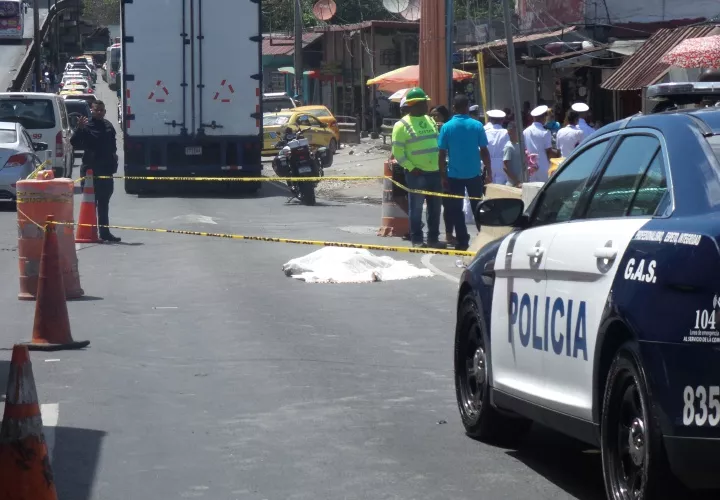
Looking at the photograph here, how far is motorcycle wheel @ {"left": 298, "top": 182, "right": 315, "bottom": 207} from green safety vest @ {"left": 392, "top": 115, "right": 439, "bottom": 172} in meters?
8.50

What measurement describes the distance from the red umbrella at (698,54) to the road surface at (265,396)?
3.77 meters

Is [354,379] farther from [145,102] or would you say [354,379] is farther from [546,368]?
[145,102]

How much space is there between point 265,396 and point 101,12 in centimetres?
13492

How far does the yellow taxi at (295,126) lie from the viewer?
37.9 metres

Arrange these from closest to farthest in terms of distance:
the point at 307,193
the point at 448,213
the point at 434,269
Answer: the point at 434,269
the point at 448,213
the point at 307,193

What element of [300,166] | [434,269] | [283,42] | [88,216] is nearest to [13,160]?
[300,166]

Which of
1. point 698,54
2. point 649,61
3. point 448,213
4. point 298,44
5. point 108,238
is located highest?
point 298,44

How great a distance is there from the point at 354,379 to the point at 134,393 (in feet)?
4.66

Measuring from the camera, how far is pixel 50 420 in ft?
23.9

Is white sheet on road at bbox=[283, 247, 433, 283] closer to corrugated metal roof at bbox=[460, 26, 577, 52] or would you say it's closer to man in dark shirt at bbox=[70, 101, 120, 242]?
man in dark shirt at bbox=[70, 101, 120, 242]

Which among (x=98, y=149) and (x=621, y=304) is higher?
(x=98, y=149)

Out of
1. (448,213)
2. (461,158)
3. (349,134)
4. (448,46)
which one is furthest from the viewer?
(349,134)

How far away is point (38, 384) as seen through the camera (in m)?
8.38

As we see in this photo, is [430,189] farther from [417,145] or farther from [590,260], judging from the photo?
[590,260]
